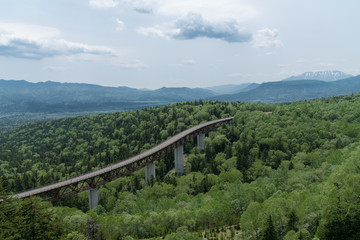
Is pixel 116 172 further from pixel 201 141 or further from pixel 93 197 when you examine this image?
pixel 201 141

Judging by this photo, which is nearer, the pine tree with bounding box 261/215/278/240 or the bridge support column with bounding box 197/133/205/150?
the pine tree with bounding box 261/215/278/240

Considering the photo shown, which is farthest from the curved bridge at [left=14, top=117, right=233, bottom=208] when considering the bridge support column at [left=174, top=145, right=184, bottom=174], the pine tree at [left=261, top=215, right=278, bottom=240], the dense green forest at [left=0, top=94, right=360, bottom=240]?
the pine tree at [left=261, top=215, right=278, bottom=240]

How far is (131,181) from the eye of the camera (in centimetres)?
10275

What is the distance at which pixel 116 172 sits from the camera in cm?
8606

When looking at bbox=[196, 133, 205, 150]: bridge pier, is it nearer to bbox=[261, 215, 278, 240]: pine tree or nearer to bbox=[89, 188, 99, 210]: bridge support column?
bbox=[89, 188, 99, 210]: bridge support column

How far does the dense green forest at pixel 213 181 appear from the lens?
119 feet

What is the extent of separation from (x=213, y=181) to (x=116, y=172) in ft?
100

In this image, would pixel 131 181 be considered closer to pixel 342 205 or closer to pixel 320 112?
pixel 342 205

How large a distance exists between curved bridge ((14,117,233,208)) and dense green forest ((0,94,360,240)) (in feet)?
16.7

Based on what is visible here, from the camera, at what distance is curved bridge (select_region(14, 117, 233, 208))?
72938mm

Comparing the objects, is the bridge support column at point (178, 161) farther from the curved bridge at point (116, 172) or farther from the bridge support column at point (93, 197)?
the bridge support column at point (93, 197)

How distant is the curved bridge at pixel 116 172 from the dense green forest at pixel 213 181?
201 inches

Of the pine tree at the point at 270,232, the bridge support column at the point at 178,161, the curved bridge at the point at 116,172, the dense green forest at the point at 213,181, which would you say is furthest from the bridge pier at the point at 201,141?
the pine tree at the point at 270,232

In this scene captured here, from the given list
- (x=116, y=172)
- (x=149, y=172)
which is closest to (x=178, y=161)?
(x=149, y=172)
